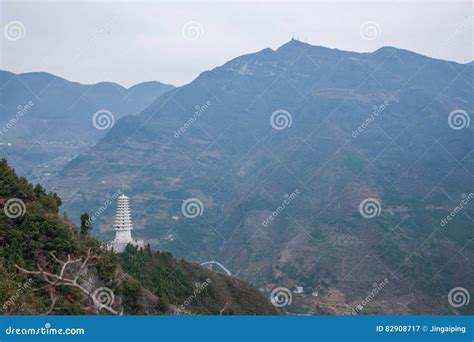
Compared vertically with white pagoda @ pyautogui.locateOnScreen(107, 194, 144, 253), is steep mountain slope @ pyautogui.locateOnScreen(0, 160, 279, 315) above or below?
above

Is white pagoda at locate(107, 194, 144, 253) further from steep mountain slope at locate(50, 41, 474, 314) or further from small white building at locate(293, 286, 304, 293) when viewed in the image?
small white building at locate(293, 286, 304, 293)

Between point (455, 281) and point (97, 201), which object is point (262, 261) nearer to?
point (455, 281)

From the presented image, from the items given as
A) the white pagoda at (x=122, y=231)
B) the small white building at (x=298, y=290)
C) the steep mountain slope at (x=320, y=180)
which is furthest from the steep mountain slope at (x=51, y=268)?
the steep mountain slope at (x=320, y=180)

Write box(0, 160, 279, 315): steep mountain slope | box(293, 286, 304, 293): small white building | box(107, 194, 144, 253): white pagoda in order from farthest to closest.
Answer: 1. box(293, 286, 304, 293): small white building
2. box(107, 194, 144, 253): white pagoda
3. box(0, 160, 279, 315): steep mountain slope

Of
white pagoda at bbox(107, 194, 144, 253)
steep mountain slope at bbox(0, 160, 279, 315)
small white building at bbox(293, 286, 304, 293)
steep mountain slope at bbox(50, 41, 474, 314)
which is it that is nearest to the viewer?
steep mountain slope at bbox(0, 160, 279, 315)

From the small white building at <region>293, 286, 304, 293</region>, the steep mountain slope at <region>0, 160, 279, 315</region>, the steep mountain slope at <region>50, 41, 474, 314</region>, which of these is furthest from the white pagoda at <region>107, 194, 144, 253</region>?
the small white building at <region>293, 286, 304, 293</region>

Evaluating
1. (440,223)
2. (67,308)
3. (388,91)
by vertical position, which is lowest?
(67,308)

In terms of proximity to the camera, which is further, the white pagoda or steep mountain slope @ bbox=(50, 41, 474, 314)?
steep mountain slope @ bbox=(50, 41, 474, 314)

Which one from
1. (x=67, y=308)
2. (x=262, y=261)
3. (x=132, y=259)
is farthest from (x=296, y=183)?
(x=67, y=308)

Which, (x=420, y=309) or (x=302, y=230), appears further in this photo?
(x=302, y=230)
